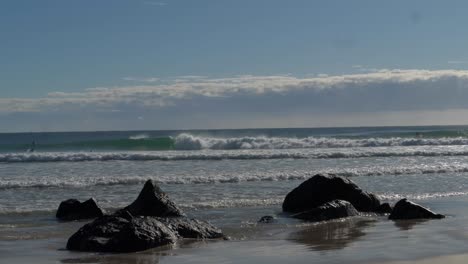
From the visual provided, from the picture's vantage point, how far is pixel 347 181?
15141 millimetres

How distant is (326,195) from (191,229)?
195 inches

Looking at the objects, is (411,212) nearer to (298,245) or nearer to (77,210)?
(298,245)

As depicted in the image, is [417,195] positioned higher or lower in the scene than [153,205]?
lower

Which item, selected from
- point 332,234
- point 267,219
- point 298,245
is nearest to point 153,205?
point 267,219

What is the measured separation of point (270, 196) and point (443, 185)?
5942mm

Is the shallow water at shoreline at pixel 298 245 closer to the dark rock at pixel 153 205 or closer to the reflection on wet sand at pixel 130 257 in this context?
the reflection on wet sand at pixel 130 257

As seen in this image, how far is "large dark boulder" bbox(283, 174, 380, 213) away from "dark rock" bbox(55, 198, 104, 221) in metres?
4.22

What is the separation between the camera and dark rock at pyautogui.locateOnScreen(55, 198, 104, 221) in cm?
1374

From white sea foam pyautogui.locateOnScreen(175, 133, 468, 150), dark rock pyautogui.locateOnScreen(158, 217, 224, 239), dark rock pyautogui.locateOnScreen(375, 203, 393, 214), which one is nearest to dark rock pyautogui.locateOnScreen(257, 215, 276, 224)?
dark rock pyautogui.locateOnScreen(158, 217, 224, 239)

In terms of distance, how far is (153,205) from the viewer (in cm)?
1288

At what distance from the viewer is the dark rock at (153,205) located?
41.5 ft

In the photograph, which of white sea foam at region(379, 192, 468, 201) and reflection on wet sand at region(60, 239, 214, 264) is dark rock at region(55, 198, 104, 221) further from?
white sea foam at region(379, 192, 468, 201)

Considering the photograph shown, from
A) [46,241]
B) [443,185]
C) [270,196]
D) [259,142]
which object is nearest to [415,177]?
[443,185]

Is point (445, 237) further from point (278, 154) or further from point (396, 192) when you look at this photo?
point (278, 154)
